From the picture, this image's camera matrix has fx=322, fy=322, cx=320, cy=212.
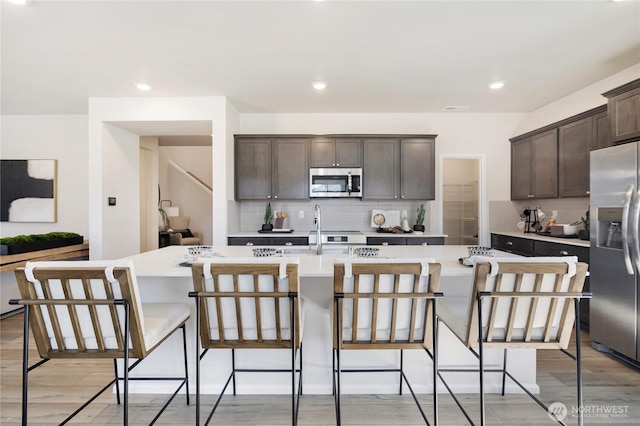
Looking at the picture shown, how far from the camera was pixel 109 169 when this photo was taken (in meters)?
4.12

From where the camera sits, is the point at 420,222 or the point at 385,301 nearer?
the point at 385,301

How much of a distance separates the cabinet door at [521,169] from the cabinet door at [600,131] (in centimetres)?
96

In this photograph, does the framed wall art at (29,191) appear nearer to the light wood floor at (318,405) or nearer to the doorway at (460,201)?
the light wood floor at (318,405)

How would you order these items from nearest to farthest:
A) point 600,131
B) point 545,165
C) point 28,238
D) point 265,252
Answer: point 265,252, point 600,131, point 28,238, point 545,165

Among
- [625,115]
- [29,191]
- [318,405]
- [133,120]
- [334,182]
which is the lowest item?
[318,405]

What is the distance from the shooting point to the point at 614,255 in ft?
8.09

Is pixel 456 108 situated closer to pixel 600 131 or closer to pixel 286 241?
pixel 600 131

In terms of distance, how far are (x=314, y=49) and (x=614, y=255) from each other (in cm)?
288

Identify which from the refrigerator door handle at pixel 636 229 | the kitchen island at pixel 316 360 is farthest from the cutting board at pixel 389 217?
the refrigerator door handle at pixel 636 229

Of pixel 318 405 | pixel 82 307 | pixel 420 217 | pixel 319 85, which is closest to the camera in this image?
pixel 82 307

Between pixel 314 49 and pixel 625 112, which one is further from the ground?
pixel 314 49

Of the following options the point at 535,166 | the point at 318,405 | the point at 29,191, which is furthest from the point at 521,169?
the point at 29,191

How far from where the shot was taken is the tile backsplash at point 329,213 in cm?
473

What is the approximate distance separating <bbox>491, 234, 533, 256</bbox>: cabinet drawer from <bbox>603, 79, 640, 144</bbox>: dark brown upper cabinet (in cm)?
141
